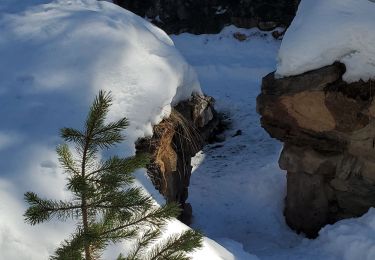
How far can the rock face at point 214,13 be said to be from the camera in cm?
1240

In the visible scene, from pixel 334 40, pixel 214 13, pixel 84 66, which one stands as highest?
pixel 334 40

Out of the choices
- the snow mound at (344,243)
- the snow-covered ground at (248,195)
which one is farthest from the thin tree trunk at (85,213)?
the snow mound at (344,243)

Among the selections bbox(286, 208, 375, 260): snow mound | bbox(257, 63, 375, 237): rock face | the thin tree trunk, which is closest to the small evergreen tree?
the thin tree trunk

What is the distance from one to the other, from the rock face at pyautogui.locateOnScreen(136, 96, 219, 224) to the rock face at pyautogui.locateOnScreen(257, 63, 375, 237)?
797 mm

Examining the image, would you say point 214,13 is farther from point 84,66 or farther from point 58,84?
point 58,84

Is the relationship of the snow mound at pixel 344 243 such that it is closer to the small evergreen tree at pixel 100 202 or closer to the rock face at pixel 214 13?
the small evergreen tree at pixel 100 202

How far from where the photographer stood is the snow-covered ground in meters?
4.88

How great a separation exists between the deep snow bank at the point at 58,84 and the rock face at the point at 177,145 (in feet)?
0.39

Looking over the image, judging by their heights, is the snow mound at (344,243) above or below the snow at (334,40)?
below

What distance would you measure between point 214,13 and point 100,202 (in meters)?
11.5

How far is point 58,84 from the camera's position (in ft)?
12.8

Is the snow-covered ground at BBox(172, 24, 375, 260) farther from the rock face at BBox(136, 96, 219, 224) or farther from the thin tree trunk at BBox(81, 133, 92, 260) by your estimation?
the thin tree trunk at BBox(81, 133, 92, 260)

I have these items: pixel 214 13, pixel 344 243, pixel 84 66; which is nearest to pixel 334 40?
pixel 344 243

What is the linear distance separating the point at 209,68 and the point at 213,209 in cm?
496
